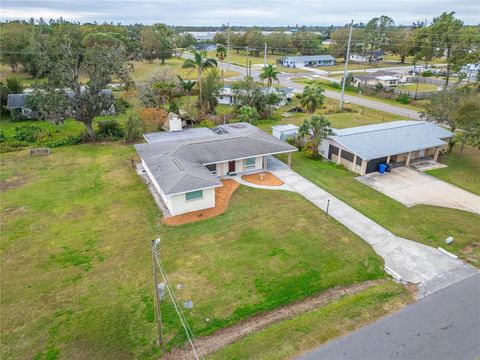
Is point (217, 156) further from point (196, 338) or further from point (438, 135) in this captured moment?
point (438, 135)

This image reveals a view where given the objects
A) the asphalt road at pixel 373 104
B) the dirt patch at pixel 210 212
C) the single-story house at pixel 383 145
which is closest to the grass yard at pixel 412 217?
the single-story house at pixel 383 145

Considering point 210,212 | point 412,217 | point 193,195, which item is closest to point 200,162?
point 193,195

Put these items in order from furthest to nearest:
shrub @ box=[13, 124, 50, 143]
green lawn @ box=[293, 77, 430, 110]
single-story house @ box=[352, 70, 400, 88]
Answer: single-story house @ box=[352, 70, 400, 88]
green lawn @ box=[293, 77, 430, 110]
shrub @ box=[13, 124, 50, 143]

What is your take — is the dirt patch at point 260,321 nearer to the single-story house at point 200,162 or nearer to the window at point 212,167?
the single-story house at point 200,162

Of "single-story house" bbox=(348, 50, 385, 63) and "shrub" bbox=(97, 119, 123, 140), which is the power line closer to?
"shrub" bbox=(97, 119, 123, 140)

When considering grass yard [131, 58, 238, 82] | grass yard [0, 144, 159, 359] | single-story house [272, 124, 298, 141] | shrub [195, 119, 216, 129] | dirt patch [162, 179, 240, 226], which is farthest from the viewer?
grass yard [131, 58, 238, 82]

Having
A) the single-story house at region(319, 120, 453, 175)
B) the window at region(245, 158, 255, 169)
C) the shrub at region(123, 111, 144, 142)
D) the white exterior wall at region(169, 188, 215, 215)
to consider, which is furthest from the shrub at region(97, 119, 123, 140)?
the single-story house at region(319, 120, 453, 175)
